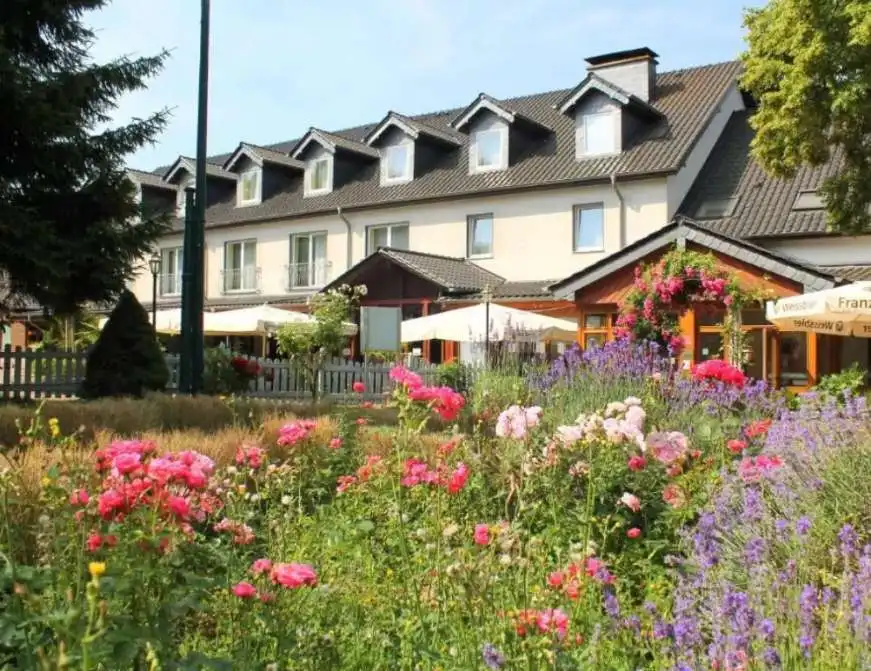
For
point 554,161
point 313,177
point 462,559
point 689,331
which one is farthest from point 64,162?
point 313,177

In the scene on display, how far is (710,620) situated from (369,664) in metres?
1.22

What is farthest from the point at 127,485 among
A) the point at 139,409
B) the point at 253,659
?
the point at 139,409

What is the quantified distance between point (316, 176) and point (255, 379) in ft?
50.8

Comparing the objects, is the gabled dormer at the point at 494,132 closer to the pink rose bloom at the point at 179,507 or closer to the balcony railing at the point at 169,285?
the balcony railing at the point at 169,285

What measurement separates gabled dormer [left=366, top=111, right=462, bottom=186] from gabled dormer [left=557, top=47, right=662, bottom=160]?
476 centimetres

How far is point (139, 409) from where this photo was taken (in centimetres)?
764

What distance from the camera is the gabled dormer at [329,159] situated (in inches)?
1195

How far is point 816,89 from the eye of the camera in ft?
47.3

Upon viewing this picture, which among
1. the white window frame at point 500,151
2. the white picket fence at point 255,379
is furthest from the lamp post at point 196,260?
the white window frame at point 500,151

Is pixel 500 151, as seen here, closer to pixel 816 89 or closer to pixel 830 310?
pixel 816 89

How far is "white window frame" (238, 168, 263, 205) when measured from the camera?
32.2 metres

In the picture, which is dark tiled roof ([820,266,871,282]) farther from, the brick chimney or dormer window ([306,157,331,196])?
dormer window ([306,157,331,196])

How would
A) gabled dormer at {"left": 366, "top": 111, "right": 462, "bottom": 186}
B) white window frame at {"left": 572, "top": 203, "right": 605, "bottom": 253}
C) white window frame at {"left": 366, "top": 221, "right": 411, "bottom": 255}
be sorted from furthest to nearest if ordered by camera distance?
gabled dormer at {"left": 366, "top": 111, "right": 462, "bottom": 186}, white window frame at {"left": 366, "top": 221, "right": 411, "bottom": 255}, white window frame at {"left": 572, "top": 203, "right": 605, "bottom": 253}

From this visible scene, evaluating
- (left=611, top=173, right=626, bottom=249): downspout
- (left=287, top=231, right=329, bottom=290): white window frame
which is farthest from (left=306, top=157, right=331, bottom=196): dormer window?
(left=611, top=173, right=626, bottom=249): downspout
